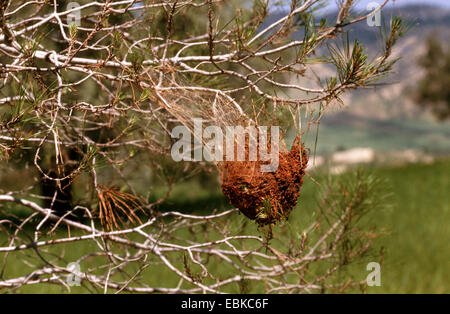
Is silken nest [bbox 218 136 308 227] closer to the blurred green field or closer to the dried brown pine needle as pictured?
the dried brown pine needle

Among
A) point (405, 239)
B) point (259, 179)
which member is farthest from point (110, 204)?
point (405, 239)

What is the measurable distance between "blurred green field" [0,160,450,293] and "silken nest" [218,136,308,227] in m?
0.91

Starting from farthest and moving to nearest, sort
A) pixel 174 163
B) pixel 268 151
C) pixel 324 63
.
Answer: pixel 174 163 < pixel 324 63 < pixel 268 151

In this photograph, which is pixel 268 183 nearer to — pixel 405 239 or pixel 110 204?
pixel 110 204

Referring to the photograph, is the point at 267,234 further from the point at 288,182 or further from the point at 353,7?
the point at 353,7

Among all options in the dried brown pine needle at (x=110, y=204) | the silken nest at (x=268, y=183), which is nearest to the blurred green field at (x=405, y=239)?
the dried brown pine needle at (x=110, y=204)

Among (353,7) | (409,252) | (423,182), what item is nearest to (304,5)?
(353,7)

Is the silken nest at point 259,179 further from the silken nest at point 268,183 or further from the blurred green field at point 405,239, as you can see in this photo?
the blurred green field at point 405,239

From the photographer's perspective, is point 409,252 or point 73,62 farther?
point 409,252

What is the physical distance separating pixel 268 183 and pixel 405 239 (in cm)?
775
